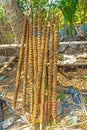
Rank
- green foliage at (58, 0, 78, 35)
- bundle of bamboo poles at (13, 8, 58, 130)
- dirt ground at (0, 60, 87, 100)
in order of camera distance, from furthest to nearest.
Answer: green foliage at (58, 0, 78, 35) → dirt ground at (0, 60, 87, 100) → bundle of bamboo poles at (13, 8, 58, 130)

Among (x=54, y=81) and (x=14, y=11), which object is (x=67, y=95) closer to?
(x=54, y=81)

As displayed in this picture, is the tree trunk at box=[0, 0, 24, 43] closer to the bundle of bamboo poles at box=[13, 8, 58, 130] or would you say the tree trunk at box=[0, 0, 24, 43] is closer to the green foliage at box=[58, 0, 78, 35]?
the green foliage at box=[58, 0, 78, 35]

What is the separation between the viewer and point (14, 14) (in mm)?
5281

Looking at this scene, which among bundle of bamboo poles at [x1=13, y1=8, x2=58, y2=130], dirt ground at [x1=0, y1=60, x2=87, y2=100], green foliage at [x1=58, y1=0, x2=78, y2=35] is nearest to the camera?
bundle of bamboo poles at [x1=13, y1=8, x2=58, y2=130]

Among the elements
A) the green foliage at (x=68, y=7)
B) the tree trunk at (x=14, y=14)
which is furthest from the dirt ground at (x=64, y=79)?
the green foliage at (x=68, y=7)

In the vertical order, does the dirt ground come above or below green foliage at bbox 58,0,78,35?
below

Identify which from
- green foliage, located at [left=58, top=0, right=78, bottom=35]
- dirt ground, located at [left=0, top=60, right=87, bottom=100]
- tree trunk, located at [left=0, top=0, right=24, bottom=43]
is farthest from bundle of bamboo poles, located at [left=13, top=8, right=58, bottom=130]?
green foliage, located at [left=58, top=0, right=78, bottom=35]

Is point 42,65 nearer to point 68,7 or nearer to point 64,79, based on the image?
point 64,79

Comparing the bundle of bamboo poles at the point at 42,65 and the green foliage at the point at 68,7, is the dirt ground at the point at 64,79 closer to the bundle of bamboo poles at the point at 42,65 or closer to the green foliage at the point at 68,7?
the bundle of bamboo poles at the point at 42,65

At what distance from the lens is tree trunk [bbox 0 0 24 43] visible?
5.17m

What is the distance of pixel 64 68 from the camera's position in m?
5.68

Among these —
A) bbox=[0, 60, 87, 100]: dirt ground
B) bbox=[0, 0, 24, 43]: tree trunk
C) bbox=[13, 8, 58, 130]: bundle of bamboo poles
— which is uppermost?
bbox=[0, 0, 24, 43]: tree trunk

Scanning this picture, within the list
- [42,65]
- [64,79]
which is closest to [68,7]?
[64,79]

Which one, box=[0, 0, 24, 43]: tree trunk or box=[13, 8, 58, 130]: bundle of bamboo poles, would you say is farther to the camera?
box=[0, 0, 24, 43]: tree trunk
